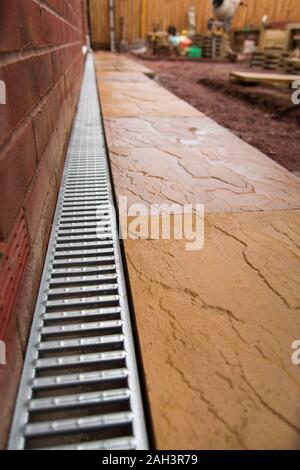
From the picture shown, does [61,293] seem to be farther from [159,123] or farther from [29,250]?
[159,123]

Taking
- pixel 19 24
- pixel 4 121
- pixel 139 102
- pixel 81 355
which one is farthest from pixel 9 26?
pixel 139 102

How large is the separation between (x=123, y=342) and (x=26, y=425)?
31 centimetres

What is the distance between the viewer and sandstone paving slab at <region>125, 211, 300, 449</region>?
28.3 inches

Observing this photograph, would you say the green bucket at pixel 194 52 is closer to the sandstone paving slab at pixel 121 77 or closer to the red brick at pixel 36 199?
the sandstone paving slab at pixel 121 77

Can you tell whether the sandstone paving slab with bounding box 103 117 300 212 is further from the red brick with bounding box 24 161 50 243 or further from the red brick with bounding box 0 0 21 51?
the red brick with bounding box 0 0 21 51

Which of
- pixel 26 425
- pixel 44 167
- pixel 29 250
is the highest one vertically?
pixel 44 167

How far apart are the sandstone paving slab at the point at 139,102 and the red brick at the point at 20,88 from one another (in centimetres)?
203

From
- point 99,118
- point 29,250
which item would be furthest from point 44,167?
point 99,118

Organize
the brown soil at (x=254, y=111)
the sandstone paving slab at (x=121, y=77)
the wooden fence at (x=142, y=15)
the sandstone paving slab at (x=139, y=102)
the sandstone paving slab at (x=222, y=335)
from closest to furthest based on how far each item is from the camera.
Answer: the sandstone paving slab at (x=222, y=335)
the brown soil at (x=254, y=111)
the sandstone paving slab at (x=139, y=102)
the sandstone paving slab at (x=121, y=77)
the wooden fence at (x=142, y=15)

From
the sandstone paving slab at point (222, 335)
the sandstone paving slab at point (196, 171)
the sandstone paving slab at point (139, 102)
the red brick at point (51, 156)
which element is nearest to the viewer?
the sandstone paving slab at point (222, 335)

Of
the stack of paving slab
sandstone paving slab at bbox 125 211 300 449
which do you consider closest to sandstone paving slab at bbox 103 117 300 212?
the stack of paving slab

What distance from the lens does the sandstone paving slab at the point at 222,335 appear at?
2.36 ft

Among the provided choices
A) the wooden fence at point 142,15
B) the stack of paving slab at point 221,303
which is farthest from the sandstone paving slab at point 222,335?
the wooden fence at point 142,15

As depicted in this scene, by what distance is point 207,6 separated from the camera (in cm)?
1367
